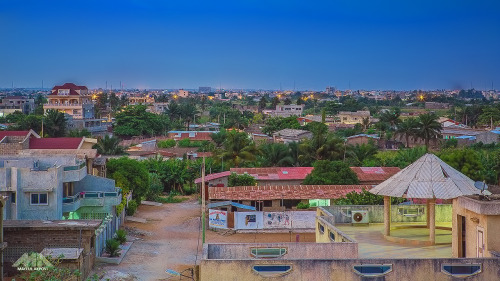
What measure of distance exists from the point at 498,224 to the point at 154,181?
105 ft

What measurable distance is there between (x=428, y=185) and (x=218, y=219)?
15429 millimetres

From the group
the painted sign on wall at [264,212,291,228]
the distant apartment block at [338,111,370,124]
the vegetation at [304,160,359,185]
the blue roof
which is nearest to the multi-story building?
the distant apartment block at [338,111,370,124]

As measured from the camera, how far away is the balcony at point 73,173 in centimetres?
2748

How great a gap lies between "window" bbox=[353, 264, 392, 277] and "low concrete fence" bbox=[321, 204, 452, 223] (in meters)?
7.37

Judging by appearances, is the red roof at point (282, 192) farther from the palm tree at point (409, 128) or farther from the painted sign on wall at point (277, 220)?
the palm tree at point (409, 128)

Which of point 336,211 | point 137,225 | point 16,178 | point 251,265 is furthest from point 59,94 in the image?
point 251,265

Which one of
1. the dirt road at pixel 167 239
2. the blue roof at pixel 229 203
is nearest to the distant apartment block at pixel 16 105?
the dirt road at pixel 167 239

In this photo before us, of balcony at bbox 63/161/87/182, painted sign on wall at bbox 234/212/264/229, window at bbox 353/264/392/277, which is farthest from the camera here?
painted sign on wall at bbox 234/212/264/229

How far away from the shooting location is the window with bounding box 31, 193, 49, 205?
25.9 meters

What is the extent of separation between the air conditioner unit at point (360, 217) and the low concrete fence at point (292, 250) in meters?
6.39

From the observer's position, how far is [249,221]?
3203 centimetres

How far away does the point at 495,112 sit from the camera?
296 ft

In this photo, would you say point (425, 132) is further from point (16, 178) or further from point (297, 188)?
point (16, 178)

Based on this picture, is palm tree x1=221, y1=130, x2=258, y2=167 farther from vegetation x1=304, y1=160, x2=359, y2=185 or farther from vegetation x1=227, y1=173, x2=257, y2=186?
vegetation x1=304, y1=160, x2=359, y2=185
